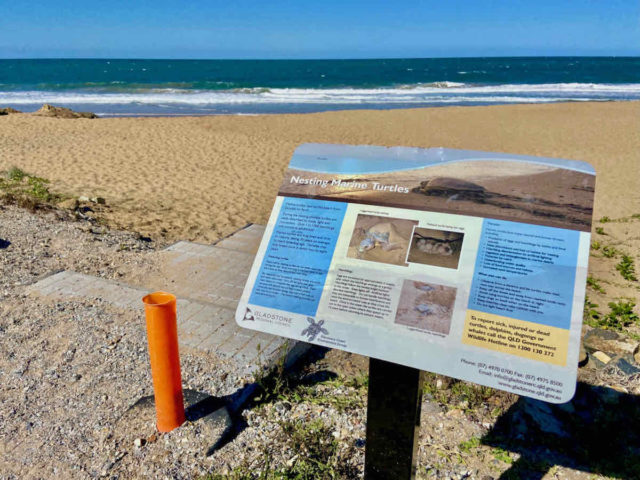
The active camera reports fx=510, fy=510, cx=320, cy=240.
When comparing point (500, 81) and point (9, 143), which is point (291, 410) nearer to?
point (9, 143)

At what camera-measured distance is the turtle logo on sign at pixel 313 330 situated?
1913 millimetres

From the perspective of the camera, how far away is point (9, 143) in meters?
11.8

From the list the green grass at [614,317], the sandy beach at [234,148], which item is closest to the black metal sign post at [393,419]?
the green grass at [614,317]

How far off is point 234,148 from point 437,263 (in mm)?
11030

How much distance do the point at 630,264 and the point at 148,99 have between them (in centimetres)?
2671

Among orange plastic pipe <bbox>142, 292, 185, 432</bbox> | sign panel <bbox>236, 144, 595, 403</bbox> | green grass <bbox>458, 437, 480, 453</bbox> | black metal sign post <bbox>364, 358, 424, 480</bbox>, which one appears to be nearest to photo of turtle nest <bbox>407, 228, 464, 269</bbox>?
sign panel <bbox>236, 144, 595, 403</bbox>

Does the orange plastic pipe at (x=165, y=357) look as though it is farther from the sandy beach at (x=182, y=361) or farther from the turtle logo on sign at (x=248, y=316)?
the turtle logo on sign at (x=248, y=316)

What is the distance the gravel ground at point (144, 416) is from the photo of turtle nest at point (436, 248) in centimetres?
135

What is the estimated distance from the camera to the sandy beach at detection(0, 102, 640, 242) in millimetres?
7687

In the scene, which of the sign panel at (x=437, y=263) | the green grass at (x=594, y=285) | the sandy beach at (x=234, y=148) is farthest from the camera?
the sandy beach at (x=234, y=148)

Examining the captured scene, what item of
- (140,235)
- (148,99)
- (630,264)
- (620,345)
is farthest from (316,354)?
(148,99)

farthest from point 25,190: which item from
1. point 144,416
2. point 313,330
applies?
point 313,330

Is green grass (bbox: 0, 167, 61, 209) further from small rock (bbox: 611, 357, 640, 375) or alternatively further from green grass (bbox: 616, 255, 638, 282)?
green grass (bbox: 616, 255, 638, 282)

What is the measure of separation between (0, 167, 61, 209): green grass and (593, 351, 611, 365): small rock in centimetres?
650
